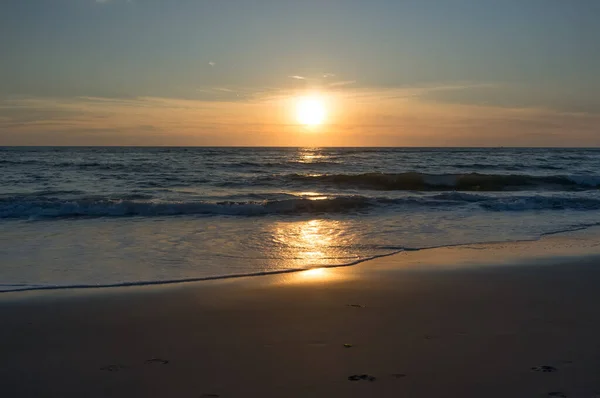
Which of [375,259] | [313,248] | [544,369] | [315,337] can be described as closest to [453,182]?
[313,248]

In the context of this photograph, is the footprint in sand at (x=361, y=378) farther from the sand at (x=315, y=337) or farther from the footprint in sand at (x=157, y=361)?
the footprint in sand at (x=157, y=361)

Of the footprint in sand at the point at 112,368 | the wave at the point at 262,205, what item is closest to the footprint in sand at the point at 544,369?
the footprint in sand at the point at 112,368

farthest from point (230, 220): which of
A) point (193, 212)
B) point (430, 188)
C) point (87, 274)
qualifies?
point (430, 188)

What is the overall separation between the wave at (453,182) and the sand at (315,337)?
17.2 metres

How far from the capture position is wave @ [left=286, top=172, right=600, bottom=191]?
78.0 feet

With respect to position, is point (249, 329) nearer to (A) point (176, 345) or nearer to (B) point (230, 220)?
(A) point (176, 345)

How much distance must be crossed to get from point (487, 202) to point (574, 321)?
11.3 metres

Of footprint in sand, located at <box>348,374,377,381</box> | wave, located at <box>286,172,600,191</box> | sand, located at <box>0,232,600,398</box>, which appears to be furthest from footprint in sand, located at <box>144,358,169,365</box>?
wave, located at <box>286,172,600,191</box>

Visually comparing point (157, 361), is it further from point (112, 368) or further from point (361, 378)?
point (361, 378)

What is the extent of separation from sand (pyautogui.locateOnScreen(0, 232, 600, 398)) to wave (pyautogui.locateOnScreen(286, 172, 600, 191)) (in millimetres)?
17158

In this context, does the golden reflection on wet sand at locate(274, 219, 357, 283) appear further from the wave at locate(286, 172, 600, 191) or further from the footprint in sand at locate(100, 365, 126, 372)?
the wave at locate(286, 172, 600, 191)

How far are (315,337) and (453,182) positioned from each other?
2183cm

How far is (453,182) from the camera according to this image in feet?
81.9

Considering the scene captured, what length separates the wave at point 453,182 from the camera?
2378cm
